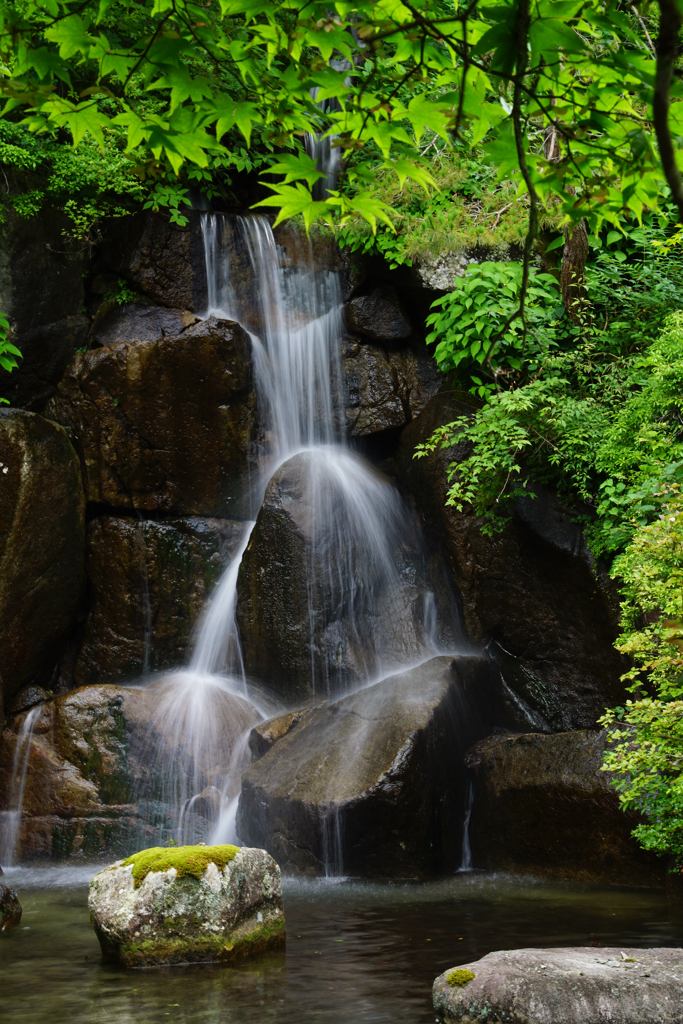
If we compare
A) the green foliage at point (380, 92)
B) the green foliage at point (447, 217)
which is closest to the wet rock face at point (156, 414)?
the green foliage at point (447, 217)

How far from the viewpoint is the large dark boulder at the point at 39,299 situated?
450 inches

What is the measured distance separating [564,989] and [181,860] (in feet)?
8.61

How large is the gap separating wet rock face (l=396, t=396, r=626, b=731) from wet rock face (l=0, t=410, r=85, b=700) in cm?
504

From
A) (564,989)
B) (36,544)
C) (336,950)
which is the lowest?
(336,950)

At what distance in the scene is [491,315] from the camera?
9.84 meters

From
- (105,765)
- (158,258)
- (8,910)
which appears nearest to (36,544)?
(105,765)

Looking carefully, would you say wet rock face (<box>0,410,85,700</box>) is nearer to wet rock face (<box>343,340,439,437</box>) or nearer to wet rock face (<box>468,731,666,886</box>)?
wet rock face (<box>343,340,439,437</box>)

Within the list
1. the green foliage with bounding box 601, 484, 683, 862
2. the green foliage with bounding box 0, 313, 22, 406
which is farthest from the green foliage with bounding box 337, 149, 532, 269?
the green foliage with bounding box 601, 484, 683, 862

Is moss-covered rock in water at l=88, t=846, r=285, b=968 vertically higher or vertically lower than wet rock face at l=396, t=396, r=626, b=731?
lower

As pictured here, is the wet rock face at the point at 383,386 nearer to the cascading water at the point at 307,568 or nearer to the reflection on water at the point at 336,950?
the cascading water at the point at 307,568

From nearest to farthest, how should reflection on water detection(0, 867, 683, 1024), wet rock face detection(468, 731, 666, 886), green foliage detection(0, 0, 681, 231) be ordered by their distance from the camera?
1. green foliage detection(0, 0, 681, 231)
2. reflection on water detection(0, 867, 683, 1024)
3. wet rock face detection(468, 731, 666, 886)

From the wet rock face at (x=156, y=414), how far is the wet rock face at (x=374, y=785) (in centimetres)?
450

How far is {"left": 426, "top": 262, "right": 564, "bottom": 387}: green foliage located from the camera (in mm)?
9773

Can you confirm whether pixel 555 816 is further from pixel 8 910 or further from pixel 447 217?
pixel 447 217
